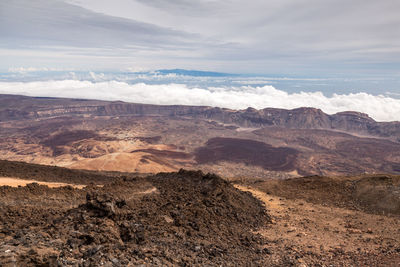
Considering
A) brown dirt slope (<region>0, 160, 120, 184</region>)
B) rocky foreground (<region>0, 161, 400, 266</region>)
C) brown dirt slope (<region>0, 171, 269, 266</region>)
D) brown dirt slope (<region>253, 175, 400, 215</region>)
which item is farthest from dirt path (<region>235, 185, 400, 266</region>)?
brown dirt slope (<region>0, 160, 120, 184</region>)

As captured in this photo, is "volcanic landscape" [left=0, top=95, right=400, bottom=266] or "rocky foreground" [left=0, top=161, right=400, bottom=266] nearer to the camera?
"rocky foreground" [left=0, top=161, right=400, bottom=266]

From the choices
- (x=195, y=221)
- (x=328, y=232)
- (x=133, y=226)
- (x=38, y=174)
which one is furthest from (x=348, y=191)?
(x=38, y=174)

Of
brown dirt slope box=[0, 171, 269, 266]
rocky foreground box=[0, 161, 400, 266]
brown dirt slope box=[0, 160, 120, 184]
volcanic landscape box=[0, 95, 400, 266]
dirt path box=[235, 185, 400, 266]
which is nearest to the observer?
brown dirt slope box=[0, 171, 269, 266]

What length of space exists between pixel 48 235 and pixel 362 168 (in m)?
115

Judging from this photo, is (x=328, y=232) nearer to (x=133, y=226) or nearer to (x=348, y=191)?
(x=348, y=191)

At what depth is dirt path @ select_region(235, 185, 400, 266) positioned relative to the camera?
39.7ft

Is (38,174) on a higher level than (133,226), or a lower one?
lower

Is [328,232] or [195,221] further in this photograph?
[328,232]

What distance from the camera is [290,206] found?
1931cm

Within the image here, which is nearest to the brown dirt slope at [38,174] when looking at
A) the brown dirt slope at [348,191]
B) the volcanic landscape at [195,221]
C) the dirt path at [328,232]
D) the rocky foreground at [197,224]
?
the volcanic landscape at [195,221]

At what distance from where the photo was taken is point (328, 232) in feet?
47.6

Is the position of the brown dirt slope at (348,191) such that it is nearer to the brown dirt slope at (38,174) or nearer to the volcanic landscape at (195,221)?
the volcanic landscape at (195,221)

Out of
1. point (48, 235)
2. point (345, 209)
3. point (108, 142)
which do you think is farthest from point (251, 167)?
point (48, 235)

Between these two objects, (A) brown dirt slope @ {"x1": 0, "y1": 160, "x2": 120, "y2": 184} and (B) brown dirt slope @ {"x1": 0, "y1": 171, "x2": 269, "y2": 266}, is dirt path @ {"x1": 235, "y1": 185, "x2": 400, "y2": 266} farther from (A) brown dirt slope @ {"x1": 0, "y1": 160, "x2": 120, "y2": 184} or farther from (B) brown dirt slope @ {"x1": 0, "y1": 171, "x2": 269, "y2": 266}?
(A) brown dirt slope @ {"x1": 0, "y1": 160, "x2": 120, "y2": 184}
